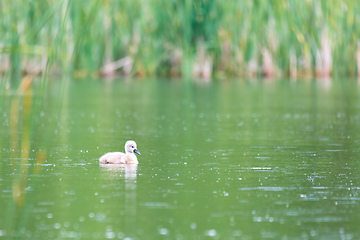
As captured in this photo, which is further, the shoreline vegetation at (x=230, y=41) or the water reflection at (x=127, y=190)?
the shoreline vegetation at (x=230, y=41)

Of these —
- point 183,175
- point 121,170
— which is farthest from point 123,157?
point 183,175

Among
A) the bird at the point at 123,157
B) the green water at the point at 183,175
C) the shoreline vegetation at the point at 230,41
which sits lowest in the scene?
the green water at the point at 183,175

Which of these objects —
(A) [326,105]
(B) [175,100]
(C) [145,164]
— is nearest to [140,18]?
(B) [175,100]

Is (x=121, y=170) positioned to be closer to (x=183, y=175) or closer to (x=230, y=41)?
(x=183, y=175)

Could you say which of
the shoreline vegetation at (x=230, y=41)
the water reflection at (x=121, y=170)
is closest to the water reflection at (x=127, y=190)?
the water reflection at (x=121, y=170)

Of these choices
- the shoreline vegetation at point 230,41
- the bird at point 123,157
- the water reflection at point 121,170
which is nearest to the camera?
the water reflection at point 121,170

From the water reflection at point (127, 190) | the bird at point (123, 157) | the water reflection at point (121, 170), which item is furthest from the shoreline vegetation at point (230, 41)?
the water reflection at point (127, 190)

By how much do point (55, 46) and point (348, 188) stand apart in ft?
20.0

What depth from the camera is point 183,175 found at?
10.0 m

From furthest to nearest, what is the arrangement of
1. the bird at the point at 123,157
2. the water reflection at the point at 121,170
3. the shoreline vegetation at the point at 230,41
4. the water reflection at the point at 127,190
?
1. the shoreline vegetation at the point at 230,41
2. the bird at the point at 123,157
3. the water reflection at the point at 121,170
4. the water reflection at the point at 127,190

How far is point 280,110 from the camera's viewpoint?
2194 cm

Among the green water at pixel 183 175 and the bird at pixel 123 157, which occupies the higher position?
the bird at pixel 123 157

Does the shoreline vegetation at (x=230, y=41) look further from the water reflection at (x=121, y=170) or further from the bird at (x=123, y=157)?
the water reflection at (x=121, y=170)

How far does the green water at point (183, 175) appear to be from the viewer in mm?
6920
